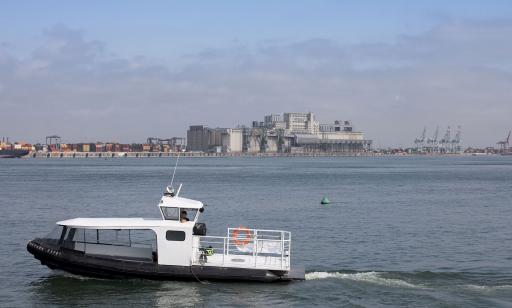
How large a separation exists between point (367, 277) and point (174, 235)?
8.52m

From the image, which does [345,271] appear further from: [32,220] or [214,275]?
[32,220]

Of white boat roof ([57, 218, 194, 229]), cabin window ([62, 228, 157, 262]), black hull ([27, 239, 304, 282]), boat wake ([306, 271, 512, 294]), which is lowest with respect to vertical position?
boat wake ([306, 271, 512, 294])

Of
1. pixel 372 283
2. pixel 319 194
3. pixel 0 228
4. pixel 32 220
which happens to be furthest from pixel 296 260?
pixel 319 194

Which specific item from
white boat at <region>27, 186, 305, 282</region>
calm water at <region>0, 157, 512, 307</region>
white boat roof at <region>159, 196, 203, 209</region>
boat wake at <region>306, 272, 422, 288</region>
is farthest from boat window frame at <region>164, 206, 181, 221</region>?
boat wake at <region>306, 272, 422, 288</region>

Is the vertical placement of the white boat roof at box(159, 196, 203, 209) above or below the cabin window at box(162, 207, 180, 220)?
above

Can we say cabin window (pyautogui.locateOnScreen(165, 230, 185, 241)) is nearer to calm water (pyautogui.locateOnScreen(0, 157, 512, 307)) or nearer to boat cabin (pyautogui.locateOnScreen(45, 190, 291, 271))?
boat cabin (pyautogui.locateOnScreen(45, 190, 291, 271))

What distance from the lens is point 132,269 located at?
2773 centimetres

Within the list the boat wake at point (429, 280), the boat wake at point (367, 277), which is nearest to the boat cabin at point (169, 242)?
the boat wake at point (367, 277)

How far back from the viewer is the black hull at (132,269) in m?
27.5

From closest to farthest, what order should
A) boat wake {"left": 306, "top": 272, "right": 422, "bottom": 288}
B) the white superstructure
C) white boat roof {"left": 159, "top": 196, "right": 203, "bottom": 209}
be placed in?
1. the white superstructure
2. white boat roof {"left": 159, "top": 196, "right": 203, "bottom": 209}
3. boat wake {"left": 306, "top": 272, "right": 422, "bottom": 288}

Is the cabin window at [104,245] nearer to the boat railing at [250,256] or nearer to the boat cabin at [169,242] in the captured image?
the boat cabin at [169,242]

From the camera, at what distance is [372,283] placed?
28562 mm

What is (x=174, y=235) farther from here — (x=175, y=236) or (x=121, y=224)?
(x=121, y=224)

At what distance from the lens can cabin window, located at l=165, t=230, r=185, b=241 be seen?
1081 inches
